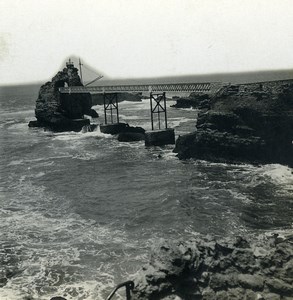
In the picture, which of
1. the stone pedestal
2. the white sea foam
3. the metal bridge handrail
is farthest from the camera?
the stone pedestal

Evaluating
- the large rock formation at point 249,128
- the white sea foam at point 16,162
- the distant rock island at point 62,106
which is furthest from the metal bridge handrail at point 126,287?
the distant rock island at point 62,106

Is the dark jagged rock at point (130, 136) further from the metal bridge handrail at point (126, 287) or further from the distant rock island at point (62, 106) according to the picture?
the metal bridge handrail at point (126, 287)

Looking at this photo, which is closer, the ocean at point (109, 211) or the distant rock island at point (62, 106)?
the ocean at point (109, 211)

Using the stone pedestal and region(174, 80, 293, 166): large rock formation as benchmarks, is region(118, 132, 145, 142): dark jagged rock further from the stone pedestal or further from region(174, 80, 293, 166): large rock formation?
region(174, 80, 293, 166): large rock formation

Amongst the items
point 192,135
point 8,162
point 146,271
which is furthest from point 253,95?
point 146,271

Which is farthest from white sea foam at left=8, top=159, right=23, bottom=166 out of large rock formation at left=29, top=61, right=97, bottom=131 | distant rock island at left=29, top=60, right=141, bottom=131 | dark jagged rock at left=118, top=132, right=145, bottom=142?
large rock formation at left=29, top=61, right=97, bottom=131

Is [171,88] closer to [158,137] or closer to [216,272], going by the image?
[158,137]
